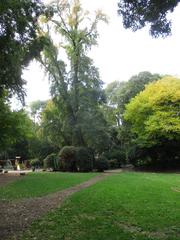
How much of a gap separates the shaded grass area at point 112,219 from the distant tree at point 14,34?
20.3 ft

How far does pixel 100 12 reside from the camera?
38.3 m

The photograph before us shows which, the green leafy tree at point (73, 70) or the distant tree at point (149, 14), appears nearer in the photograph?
the distant tree at point (149, 14)

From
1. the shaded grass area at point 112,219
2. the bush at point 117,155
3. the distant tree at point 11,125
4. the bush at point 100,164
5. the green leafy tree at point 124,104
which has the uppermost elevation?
the green leafy tree at point 124,104

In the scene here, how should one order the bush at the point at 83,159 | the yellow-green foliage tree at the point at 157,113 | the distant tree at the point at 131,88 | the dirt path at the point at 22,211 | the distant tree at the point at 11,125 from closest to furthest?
the dirt path at the point at 22,211
the distant tree at the point at 11,125
the bush at the point at 83,159
the yellow-green foliage tree at the point at 157,113
the distant tree at the point at 131,88

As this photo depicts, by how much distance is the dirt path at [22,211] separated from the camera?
8.71 m

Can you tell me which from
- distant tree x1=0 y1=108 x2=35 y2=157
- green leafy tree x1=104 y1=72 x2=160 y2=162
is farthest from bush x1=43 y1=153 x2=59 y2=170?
green leafy tree x1=104 y1=72 x2=160 y2=162

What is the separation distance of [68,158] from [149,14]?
25851 millimetres

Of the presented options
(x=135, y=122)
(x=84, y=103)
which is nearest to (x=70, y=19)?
(x=84, y=103)

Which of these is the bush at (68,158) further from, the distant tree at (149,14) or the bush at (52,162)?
the distant tree at (149,14)

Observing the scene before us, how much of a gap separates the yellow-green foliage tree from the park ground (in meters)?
20.6

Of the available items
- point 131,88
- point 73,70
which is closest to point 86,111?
point 73,70

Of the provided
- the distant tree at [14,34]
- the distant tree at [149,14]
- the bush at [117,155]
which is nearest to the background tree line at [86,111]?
the bush at [117,155]

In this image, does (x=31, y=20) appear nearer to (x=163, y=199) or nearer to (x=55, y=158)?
(x=163, y=199)

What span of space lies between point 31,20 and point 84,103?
20129 millimetres
